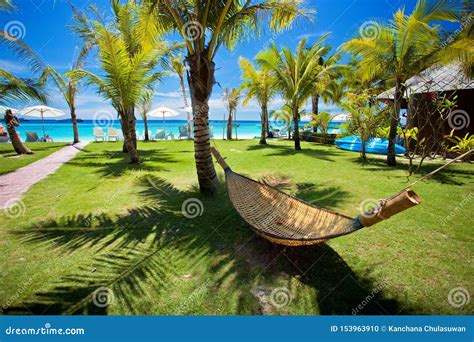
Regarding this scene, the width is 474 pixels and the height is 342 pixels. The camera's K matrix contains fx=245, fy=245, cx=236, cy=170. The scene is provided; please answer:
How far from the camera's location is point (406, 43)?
7.76m

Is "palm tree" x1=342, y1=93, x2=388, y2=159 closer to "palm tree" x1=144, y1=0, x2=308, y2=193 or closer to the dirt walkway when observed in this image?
A: "palm tree" x1=144, y1=0, x2=308, y2=193

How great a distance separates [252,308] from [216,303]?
1.27ft

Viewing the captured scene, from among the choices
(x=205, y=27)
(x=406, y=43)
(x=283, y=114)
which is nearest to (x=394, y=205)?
(x=205, y=27)

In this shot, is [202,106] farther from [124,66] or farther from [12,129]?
[12,129]

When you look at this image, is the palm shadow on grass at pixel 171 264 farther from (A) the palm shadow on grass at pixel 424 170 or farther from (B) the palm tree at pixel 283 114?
(B) the palm tree at pixel 283 114

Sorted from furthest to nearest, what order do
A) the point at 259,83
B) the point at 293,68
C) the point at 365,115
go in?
A: 1. the point at 259,83
2. the point at 293,68
3. the point at 365,115

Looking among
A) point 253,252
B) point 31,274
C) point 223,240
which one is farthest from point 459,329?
point 31,274

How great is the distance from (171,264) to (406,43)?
30.6ft

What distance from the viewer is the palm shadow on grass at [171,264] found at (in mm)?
2609

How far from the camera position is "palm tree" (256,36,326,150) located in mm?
13289

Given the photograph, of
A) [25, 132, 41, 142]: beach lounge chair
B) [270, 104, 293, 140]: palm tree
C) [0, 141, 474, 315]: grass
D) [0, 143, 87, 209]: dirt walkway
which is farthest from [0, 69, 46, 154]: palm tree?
[270, 104, 293, 140]: palm tree

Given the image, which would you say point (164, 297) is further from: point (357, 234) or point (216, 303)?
point (357, 234)

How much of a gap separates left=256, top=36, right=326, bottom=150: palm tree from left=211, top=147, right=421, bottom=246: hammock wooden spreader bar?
1038 cm

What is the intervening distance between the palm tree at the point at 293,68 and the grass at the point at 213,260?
8.96 m
